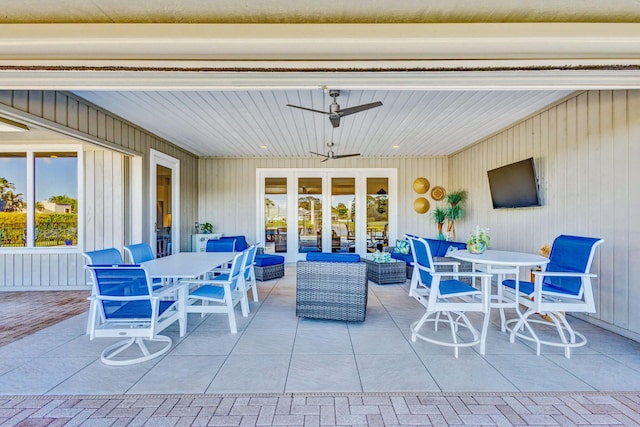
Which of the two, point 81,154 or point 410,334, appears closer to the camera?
point 410,334

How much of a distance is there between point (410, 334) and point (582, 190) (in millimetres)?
2736

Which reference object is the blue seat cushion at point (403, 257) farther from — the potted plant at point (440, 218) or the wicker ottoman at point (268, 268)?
the wicker ottoman at point (268, 268)

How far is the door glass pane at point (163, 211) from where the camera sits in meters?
5.75

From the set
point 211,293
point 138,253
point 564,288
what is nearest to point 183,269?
point 211,293

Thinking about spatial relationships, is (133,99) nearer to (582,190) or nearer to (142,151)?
(142,151)

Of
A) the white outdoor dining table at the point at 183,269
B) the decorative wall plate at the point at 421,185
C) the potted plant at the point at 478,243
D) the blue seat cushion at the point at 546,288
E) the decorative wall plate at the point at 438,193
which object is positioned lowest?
the blue seat cushion at the point at 546,288

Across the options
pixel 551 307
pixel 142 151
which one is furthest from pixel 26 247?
pixel 551 307

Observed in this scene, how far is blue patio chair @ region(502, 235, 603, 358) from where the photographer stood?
8.93ft

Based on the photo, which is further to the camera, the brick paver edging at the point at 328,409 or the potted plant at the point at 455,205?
the potted plant at the point at 455,205

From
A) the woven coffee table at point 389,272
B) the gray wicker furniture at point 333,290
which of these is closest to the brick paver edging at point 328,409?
the gray wicker furniture at point 333,290

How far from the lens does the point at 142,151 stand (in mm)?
5242

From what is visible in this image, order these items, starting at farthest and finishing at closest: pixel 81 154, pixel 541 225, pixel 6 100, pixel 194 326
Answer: pixel 81 154, pixel 541 225, pixel 194 326, pixel 6 100

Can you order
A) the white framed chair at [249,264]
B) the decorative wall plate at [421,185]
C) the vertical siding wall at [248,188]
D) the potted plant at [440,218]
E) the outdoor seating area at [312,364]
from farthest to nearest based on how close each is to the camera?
the vertical siding wall at [248,188] → the decorative wall plate at [421,185] → the potted plant at [440,218] → the white framed chair at [249,264] → the outdoor seating area at [312,364]

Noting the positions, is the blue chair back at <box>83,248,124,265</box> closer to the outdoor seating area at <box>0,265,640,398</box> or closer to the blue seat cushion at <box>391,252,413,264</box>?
the outdoor seating area at <box>0,265,640,398</box>
